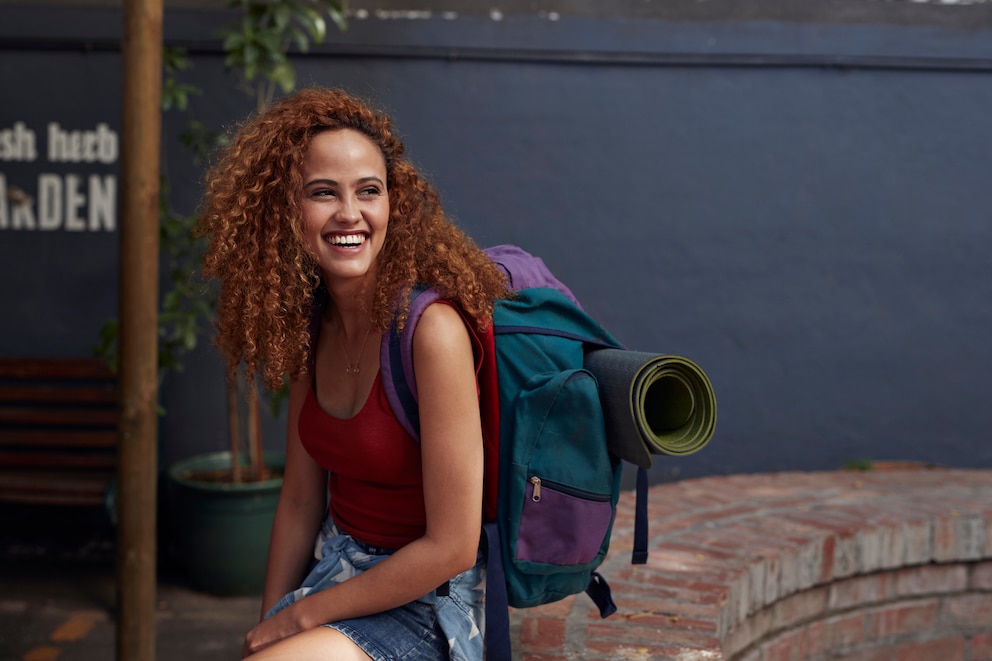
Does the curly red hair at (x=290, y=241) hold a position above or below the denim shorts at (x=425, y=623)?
above

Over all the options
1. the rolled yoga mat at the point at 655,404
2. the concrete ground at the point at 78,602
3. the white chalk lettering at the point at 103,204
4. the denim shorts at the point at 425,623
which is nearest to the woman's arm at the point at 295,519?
the denim shorts at the point at 425,623

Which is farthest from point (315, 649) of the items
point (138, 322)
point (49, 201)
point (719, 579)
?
point (49, 201)

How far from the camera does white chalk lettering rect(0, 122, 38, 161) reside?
438 centimetres

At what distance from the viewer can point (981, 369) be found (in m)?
4.77

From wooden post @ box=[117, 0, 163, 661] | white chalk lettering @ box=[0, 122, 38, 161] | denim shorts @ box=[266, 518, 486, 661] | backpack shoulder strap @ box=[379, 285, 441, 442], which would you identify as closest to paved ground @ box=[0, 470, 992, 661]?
denim shorts @ box=[266, 518, 486, 661]

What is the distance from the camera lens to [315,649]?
1642 millimetres

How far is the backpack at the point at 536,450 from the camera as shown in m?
1.65

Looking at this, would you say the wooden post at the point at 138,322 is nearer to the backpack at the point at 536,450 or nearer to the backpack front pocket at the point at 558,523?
the backpack at the point at 536,450

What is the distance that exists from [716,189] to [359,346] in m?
3.18

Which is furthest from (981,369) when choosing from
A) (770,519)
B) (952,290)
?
(770,519)

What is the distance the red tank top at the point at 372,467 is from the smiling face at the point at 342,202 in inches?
9.4

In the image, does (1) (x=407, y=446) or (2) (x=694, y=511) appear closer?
(1) (x=407, y=446)

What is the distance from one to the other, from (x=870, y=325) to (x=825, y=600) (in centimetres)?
202

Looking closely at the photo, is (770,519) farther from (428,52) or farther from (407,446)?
(428,52)
